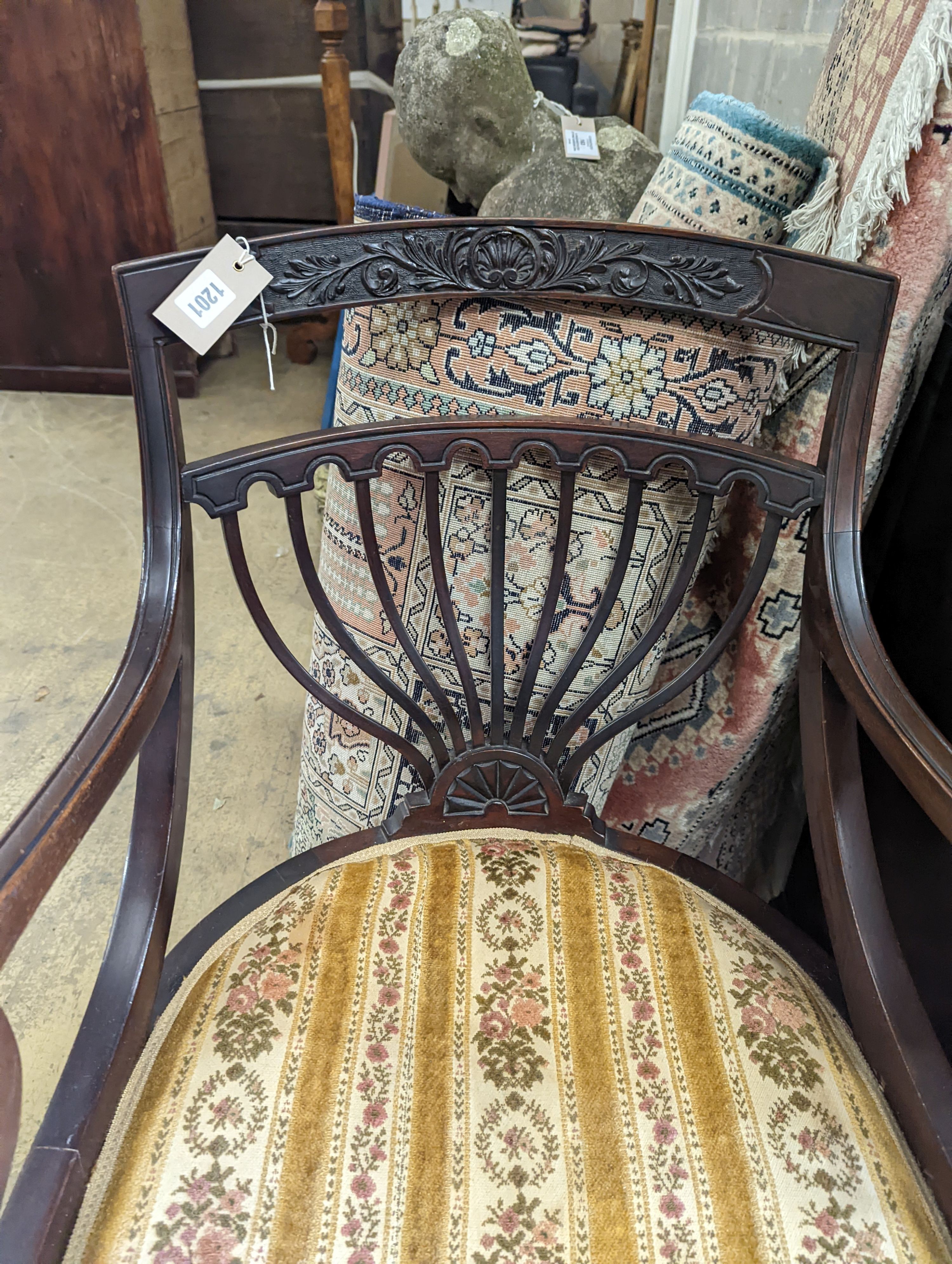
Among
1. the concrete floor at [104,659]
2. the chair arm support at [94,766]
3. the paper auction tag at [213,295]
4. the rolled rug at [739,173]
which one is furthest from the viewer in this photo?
the concrete floor at [104,659]

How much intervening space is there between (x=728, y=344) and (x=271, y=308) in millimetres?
354

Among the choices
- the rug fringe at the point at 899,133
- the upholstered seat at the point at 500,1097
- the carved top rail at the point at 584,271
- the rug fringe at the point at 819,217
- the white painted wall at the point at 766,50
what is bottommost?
the upholstered seat at the point at 500,1097

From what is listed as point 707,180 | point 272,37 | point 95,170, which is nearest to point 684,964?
point 707,180

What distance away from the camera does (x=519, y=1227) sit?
1.69 feet

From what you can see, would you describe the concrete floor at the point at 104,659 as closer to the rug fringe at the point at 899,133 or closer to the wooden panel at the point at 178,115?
the wooden panel at the point at 178,115

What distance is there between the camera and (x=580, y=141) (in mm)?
1093

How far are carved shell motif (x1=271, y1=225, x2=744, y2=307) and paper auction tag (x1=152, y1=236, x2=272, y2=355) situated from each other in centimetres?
2

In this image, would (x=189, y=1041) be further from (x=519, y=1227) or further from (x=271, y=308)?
(x=271, y=308)

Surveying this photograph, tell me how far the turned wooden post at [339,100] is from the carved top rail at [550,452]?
1715mm

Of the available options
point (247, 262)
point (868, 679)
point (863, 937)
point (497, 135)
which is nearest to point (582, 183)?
point (497, 135)

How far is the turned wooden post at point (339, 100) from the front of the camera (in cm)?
209

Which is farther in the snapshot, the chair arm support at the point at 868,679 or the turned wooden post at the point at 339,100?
the turned wooden post at the point at 339,100

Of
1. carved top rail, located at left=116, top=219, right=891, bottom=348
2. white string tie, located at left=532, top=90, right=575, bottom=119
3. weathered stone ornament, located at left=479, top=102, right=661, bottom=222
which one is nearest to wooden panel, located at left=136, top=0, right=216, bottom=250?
white string tie, located at left=532, top=90, right=575, bottom=119

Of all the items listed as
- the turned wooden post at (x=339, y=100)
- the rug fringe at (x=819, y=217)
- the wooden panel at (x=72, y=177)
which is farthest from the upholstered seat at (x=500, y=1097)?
the wooden panel at (x=72, y=177)
